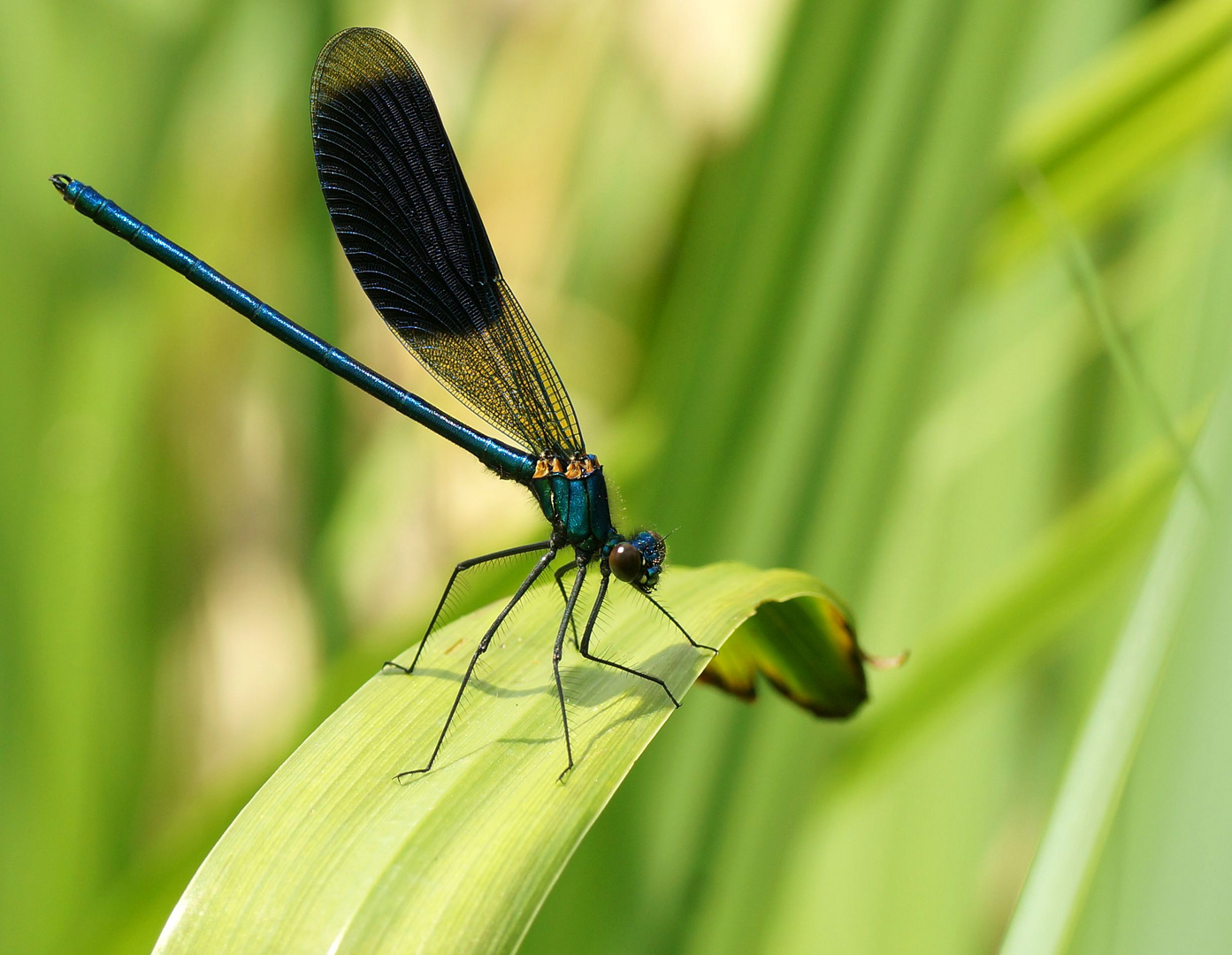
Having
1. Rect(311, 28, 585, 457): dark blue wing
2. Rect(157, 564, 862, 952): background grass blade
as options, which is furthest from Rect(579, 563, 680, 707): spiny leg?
Rect(311, 28, 585, 457): dark blue wing

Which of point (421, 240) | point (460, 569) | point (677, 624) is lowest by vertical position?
point (677, 624)

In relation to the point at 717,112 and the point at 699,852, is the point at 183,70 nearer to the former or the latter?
the point at 717,112

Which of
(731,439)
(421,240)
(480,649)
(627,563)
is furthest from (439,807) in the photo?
(421,240)

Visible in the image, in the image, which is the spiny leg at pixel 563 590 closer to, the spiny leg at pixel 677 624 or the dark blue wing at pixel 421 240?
the spiny leg at pixel 677 624

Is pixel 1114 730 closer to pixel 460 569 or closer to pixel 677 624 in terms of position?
pixel 677 624

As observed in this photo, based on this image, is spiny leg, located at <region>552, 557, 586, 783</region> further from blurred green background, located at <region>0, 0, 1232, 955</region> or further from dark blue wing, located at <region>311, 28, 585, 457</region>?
dark blue wing, located at <region>311, 28, 585, 457</region>

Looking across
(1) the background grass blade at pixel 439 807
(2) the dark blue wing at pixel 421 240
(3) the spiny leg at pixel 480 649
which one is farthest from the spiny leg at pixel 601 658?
(2) the dark blue wing at pixel 421 240

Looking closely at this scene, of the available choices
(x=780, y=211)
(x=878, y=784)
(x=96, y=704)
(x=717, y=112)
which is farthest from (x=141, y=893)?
(x=717, y=112)
